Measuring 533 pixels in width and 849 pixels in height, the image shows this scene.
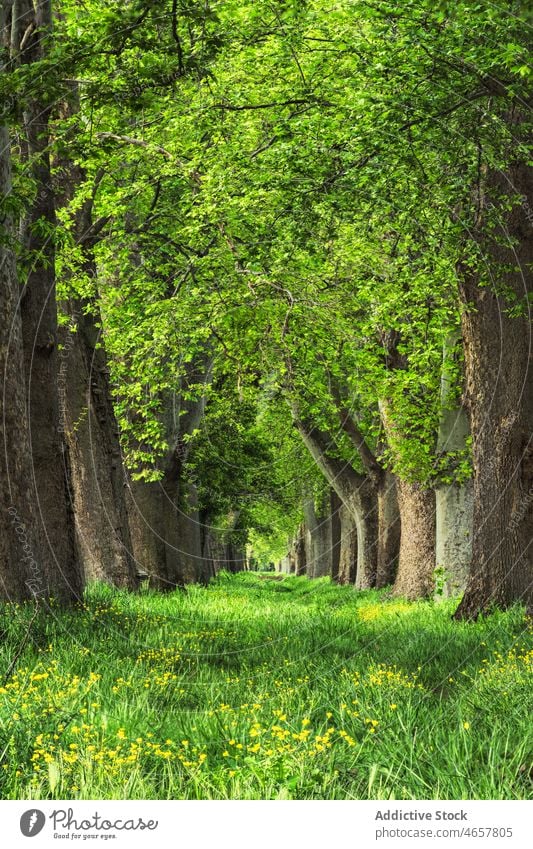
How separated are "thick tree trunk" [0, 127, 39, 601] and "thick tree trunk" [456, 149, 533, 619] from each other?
566 centimetres

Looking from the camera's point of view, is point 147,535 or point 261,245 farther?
point 147,535

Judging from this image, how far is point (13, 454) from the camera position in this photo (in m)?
9.30

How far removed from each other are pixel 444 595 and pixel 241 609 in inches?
136

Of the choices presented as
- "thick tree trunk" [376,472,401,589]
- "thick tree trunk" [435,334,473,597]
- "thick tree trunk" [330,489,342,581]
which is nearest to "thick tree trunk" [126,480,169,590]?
"thick tree trunk" [376,472,401,589]

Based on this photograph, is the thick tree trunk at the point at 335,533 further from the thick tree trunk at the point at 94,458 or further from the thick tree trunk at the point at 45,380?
the thick tree trunk at the point at 45,380

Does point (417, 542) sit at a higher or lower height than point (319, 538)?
lower

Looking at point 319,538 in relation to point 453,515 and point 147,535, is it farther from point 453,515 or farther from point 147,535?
point 453,515

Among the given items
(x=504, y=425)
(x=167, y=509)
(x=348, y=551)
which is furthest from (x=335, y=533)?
(x=504, y=425)

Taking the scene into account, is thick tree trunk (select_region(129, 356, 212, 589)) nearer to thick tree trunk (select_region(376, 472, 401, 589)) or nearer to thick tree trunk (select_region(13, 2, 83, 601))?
thick tree trunk (select_region(376, 472, 401, 589))

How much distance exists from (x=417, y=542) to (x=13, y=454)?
10786mm

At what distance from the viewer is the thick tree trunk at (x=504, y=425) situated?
11445 millimetres

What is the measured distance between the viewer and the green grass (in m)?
5.20

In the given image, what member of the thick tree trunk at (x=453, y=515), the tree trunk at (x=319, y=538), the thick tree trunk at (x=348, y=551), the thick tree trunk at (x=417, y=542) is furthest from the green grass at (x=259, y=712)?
the tree trunk at (x=319, y=538)

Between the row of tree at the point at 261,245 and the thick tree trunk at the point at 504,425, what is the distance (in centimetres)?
4
